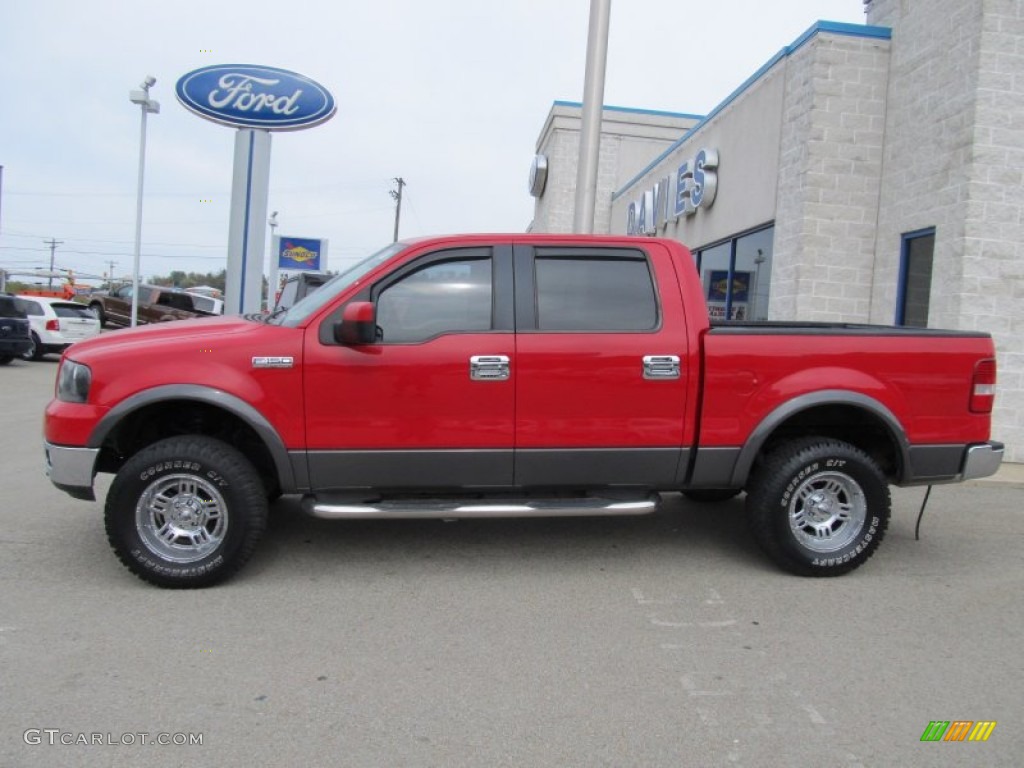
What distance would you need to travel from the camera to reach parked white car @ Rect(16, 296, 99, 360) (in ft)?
63.2

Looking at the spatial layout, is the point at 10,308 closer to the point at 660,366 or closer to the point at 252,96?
the point at 252,96

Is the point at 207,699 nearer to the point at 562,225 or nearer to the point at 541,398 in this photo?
the point at 541,398

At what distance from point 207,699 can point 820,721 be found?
98.8 inches

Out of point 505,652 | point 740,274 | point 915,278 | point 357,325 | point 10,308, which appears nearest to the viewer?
point 505,652

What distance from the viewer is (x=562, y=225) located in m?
23.1

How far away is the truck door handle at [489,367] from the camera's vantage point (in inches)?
179

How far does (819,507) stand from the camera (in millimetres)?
4961

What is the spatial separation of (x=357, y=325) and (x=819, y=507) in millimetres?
3025

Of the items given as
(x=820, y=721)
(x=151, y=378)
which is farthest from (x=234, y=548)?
(x=820, y=721)

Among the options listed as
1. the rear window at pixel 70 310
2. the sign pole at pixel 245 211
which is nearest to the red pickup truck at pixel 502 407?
the sign pole at pixel 245 211

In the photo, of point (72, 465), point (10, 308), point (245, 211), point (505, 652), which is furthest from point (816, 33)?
point (10, 308)

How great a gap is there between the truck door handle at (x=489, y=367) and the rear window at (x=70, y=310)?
18.7m

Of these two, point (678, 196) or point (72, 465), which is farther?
point (678, 196)

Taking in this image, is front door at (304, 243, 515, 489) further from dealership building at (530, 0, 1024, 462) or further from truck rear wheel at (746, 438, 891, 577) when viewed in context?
dealership building at (530, 0, 1024, 462)
